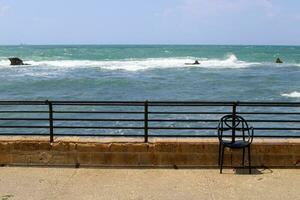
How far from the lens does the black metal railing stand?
8.38 metres

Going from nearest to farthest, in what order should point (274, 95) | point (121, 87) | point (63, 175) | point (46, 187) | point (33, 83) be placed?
point (46, 187) → point (63, 175) → point (274, 95) → point (121, 87) → point (33, 83)

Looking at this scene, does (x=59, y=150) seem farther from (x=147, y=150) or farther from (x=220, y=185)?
(x=220, y=185)

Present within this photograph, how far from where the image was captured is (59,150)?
8.35 meters

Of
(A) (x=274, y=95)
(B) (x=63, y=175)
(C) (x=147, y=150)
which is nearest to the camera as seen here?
(B) (x=63, y=175)

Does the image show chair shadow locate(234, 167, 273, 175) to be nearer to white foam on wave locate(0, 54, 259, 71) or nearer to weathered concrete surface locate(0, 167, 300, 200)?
weathered concrete surface locate(0, 167, 300, 200)

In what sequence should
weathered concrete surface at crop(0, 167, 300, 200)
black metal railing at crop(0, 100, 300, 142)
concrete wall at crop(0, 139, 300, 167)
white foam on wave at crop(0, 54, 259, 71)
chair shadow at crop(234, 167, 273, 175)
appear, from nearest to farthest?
weathered concrete surface at crop(0, 167, 300, 200) → chair shadow at crop(234, 167, 273, 175) → concrete wall at crop(0, 139, 300, 167) → black metal railing at crop(0, 100, 300, 142) → white foam on wave at crop(0, 54, 259, 71)

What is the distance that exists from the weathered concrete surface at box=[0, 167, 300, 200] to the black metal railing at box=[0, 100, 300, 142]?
0.78 metres

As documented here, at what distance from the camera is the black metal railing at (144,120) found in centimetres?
838

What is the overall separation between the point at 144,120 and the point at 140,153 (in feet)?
1.84

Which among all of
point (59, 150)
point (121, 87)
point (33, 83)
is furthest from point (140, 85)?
point (59, 150)

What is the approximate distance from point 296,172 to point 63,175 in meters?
3.74

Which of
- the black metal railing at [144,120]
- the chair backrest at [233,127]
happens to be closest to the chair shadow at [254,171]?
the chair backrest at [233,127]

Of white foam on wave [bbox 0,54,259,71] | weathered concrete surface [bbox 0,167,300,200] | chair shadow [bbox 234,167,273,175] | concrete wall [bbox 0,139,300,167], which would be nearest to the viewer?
weathered concrete surface [bbox 0,167,300,200]

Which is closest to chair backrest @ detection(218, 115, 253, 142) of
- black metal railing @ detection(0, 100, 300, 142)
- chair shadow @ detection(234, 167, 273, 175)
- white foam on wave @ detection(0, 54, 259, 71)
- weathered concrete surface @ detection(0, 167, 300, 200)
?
black metal railing @ detection(0, 100, 300, 142)
